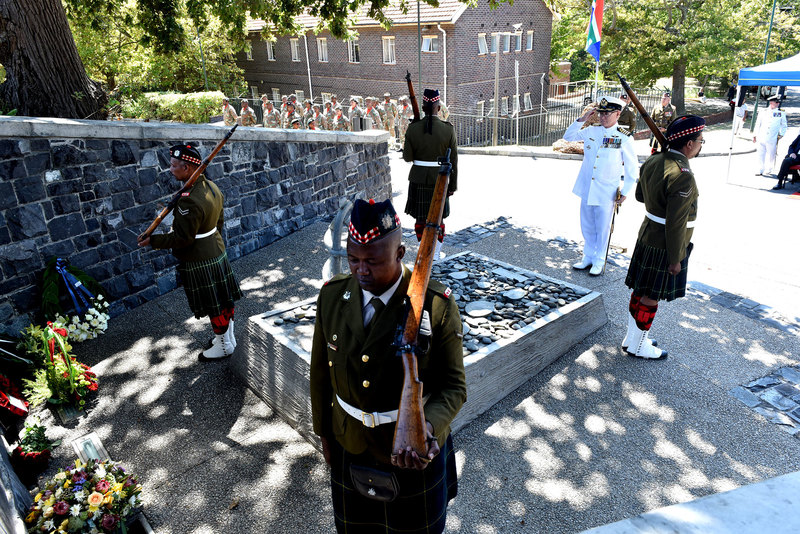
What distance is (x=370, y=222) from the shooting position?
220cm

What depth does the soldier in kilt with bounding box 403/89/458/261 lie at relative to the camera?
6453 mm

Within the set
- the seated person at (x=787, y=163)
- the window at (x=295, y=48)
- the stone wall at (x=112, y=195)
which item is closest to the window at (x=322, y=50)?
the window at (x=295, y=48)

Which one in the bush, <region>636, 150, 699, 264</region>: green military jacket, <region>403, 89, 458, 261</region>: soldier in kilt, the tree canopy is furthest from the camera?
the tree canopy

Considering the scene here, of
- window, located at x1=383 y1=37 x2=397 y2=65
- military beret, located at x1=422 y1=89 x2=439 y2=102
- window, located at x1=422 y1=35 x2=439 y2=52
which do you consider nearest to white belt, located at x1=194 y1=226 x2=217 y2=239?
military beret, located at x1=422 y1=89 x2=439 y2=102

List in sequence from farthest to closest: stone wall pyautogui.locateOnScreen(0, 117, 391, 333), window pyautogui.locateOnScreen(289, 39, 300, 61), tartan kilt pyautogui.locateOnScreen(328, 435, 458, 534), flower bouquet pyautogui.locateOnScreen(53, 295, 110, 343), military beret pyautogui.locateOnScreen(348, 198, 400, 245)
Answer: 1. window pyautogui.locateOnScreen(289, 39, 300, 61)
2. flower bouquet pyautogui.locateOnScreen(53, 295, 110, 343)
3. stone wall pyautogui.locateOnScreen(0, 117, 391, 333)
4. tartan kilt pyautogui.locateOnScreen(328, 435, 458, 534)
5. military beret pyautogui.locateOnScreen(348, 198, 400, 245)

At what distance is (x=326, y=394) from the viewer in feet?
8.83

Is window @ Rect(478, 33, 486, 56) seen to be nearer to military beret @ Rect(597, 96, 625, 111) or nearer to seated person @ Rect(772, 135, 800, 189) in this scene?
seated person @ Rect(772, 135, 800, 189)

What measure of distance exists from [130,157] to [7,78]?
2359 millimetres

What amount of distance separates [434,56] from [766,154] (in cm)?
1708

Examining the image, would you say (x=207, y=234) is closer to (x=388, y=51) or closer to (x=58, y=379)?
(x=58, y=379)

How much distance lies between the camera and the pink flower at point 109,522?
10.0 ft

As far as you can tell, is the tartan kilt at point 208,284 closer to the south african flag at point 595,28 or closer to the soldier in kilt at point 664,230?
the soldier in kilt at point 664,230

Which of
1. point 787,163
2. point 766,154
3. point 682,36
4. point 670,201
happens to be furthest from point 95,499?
point 682,36

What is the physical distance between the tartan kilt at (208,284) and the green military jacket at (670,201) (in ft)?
12.6
